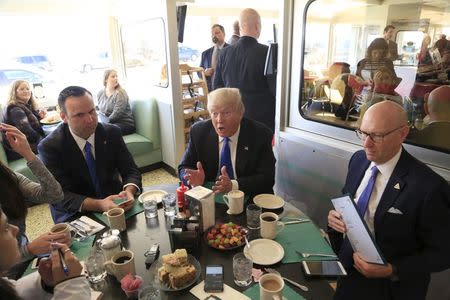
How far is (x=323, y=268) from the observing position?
123 centimetres

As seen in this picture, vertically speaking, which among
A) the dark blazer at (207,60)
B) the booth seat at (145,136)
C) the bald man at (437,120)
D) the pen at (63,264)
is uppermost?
the dark blazer at (207,60)

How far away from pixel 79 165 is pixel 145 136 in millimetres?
2320

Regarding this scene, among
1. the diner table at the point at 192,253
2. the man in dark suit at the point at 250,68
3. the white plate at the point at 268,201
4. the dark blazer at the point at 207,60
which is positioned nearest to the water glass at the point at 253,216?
Result: the diner table at the point at 192,253

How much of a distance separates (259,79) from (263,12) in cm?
367

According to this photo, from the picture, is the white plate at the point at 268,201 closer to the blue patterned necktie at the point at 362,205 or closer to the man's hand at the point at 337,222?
the man's hand at the point at 337,222

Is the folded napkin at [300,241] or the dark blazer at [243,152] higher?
the dark blazer at [243,152]

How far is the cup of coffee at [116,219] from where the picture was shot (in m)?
1.49

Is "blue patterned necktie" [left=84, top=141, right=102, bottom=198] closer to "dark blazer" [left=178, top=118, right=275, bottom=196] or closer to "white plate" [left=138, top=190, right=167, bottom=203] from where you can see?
"white plate" [left=138, top=190, right=167, bottom=203]

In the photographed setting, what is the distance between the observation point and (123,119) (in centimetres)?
423

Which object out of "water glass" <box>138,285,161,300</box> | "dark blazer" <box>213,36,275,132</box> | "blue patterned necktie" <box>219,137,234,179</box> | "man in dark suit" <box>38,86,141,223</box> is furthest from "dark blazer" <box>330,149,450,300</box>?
"dark blazer" <box>213,36,275,132</box>

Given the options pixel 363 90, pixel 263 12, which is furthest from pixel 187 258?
pixel 263 12

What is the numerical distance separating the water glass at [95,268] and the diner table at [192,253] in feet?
0.11

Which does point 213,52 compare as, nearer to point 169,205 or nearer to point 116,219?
point 169,205

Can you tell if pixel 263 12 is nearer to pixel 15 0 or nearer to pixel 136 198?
pixel 15 0
